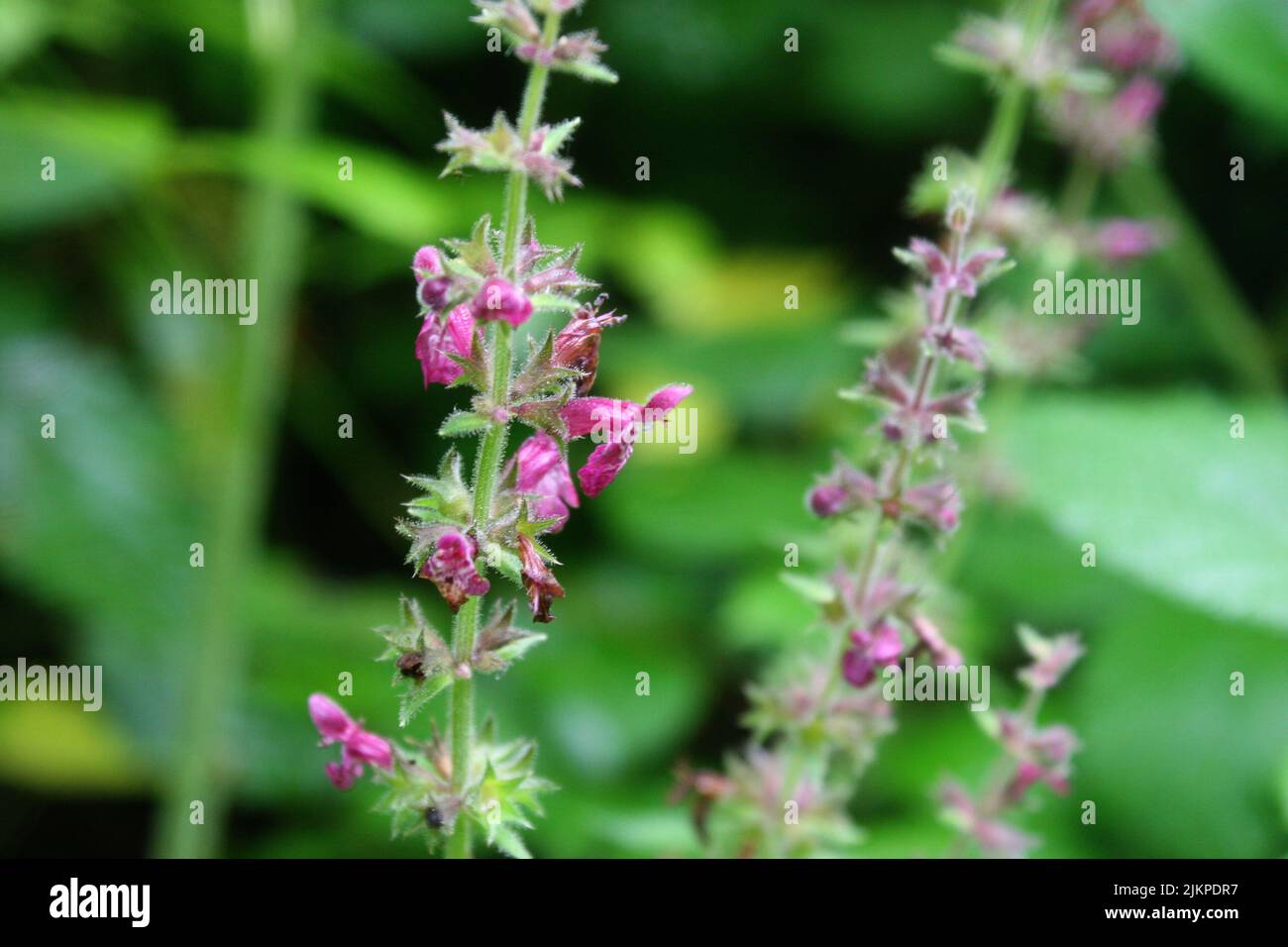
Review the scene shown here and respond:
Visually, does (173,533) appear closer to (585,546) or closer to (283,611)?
(283,611)

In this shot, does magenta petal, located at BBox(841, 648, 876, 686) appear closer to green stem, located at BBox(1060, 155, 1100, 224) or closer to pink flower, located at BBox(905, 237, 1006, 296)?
pink flower, located at BBox(905, 237, 1006, 296)

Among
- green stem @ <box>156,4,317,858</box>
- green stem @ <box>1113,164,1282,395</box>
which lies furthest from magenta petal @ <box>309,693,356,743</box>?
green stem @ <box>1113,164,1282,395</box>

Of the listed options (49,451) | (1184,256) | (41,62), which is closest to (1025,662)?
(1184,256)

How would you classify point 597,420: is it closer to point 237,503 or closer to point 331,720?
point 331,720

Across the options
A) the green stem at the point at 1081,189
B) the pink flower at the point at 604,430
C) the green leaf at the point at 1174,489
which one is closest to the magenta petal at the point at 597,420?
the pink flower at the point at 604,430

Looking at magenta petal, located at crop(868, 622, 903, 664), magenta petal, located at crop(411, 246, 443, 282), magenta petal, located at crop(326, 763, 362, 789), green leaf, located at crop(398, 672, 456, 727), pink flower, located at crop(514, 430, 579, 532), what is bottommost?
magenta petal, located at crop(326, 763, 362, 789)

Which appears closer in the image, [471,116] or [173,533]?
[173,533]

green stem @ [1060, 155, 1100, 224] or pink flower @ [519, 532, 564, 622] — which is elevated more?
green stem @ [1060, 155, 1100, 224]
